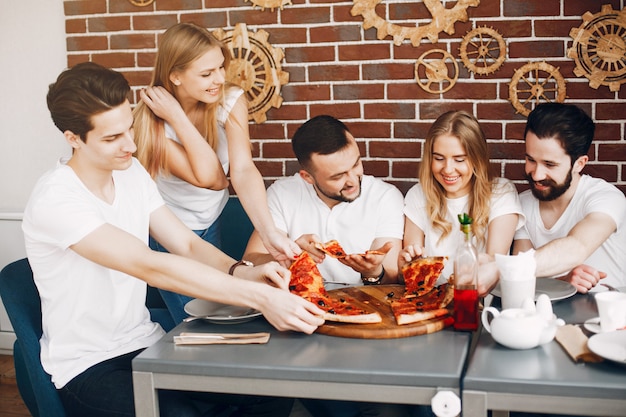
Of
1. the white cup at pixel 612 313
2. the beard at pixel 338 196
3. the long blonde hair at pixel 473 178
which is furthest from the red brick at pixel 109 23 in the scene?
the white cup at pixel 612 313

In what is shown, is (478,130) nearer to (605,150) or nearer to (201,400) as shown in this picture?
(605,150)

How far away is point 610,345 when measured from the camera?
1716mm

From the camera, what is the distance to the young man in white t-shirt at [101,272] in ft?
6.84

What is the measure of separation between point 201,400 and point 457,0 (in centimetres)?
208

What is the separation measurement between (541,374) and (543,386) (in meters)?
0.05

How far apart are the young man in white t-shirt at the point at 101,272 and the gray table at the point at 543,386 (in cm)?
48

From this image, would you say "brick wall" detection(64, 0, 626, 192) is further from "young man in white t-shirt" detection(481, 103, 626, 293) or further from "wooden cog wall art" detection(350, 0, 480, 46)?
"young man in white t-shirt" detection(481, 103, 626, 293)

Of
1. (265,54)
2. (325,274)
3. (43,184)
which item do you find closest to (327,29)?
(265,54)

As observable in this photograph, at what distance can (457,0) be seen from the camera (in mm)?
3285

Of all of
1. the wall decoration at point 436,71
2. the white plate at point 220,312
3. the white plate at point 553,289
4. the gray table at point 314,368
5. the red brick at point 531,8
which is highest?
the red brick at point 531,8

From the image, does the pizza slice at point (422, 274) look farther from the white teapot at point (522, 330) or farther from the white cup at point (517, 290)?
the white teapot at point (522, 330)

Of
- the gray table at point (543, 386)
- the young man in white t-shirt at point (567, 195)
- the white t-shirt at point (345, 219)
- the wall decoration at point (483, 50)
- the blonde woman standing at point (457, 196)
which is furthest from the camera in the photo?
the wall decoration at point (483, 50)

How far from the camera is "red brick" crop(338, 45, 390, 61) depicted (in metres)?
3.41

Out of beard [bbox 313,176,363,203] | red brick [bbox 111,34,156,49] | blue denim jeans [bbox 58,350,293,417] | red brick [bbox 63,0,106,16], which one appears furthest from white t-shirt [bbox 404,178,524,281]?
red brick [bbox 63,0,106,16]
